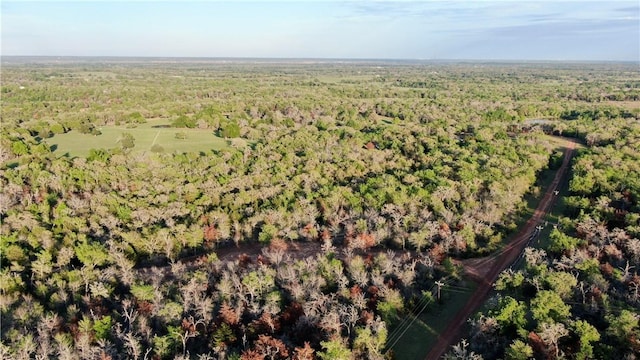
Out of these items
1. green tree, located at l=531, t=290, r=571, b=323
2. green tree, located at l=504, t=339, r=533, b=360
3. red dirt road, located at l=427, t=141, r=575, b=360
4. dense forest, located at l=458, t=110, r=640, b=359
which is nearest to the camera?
green tree, located at l=504, t=339, r=533, b=360

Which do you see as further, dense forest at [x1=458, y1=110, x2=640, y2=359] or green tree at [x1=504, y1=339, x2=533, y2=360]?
dense forest at [x1=458, y1=110, x2=640, y2=359]

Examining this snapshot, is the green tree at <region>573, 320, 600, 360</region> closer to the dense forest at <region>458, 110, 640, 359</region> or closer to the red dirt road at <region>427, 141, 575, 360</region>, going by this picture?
the dense forest at <region>458, 110, 640, 359</region>

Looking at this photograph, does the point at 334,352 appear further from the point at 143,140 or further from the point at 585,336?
the point at 143,140

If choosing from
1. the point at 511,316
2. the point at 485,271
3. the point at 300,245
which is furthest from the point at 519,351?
the point at 300,245

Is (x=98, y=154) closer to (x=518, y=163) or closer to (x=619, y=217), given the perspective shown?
(x=518, y=163)

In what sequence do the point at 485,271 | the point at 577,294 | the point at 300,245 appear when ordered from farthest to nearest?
the point at 300,245
the point at 485,271
the point at 577,294

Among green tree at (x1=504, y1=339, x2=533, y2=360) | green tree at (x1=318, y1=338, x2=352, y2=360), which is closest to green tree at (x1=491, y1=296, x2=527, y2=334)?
green tree at (x1=504, y1=339, x2=533, y2=360)

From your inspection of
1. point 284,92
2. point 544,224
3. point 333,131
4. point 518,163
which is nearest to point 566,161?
point 518,163
